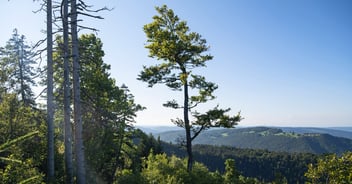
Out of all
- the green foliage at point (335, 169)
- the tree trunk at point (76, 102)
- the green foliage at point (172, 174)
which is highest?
the tree trunk at point (76, 102)

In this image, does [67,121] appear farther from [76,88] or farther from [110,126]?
[110,126]

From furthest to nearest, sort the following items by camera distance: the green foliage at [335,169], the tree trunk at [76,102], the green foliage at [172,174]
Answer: the green foliage at [335,169] < the green foliage at [172,174] < the tree trunk at [76,102]

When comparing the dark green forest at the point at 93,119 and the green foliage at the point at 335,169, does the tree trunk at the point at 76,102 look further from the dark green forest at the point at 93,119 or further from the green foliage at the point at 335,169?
the green foliage at the point at 335,169

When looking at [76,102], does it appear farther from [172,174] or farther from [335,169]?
[335,169]

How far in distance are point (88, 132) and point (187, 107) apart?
6.93 meters

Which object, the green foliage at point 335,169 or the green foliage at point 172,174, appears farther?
the green foliage at point 335,169

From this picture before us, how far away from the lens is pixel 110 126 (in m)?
18.6

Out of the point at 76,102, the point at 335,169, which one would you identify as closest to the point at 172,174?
the point at 76,102

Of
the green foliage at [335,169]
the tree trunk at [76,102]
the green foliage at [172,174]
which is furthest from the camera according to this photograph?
the green foliage at [335,169]

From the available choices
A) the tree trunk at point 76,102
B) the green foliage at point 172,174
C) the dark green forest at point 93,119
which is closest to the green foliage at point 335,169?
the dark green forest at point 93,119

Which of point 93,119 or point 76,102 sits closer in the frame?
point 76,102

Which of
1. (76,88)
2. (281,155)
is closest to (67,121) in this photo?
(76,88)

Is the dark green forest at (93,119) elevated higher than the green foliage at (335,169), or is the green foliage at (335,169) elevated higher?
the dark green forest at (93,119)

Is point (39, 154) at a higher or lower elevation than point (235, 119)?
lower
